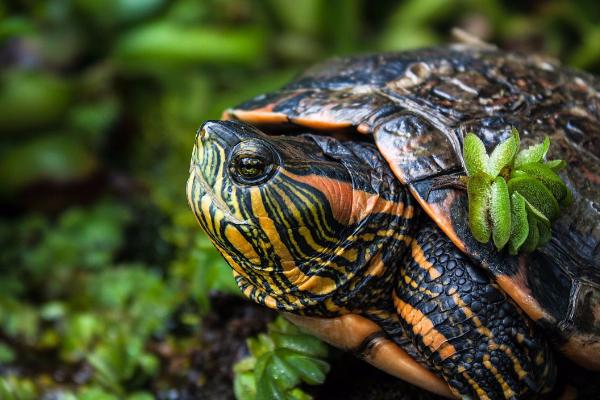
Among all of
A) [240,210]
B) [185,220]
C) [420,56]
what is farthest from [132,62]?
[240,210]

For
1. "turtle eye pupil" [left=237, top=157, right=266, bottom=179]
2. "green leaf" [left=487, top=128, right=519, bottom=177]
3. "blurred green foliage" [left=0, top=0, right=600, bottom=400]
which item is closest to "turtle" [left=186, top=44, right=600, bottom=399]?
"turtle eye pupil" [left=237, top=157, right=266, bottom=179]

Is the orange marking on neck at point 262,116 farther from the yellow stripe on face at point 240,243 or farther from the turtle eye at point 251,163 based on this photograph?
the yellow stripe on face at point 240,243

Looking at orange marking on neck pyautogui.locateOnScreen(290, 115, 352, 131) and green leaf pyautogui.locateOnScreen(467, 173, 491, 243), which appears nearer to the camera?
green leaf pyautogui.locateOnScreen(467, 173, 491, 243)

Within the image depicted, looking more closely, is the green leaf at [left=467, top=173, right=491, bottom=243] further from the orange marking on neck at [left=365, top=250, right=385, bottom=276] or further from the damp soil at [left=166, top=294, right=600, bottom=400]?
the damp soil at [left=166, top=294, right=600, bottom=400]

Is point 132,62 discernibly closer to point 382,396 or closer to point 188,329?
point 188,329

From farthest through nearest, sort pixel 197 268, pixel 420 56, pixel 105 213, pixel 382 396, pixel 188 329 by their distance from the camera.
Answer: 1. pixel 105 213
2. pixel 188 329
3. pixel 197 268
4. pixel 420 56
5. pixel 382 396

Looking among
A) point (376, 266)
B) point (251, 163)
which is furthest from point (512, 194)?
point (251, 163)

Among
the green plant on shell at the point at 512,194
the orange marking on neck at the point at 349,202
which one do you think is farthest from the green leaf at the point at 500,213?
the orange marking on neck at the point at 349,202
